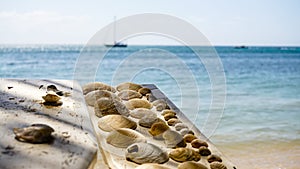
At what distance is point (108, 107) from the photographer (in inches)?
47.2

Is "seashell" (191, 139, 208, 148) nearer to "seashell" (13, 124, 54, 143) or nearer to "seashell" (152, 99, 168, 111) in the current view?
"seashell" (152, 99, 168, 111)

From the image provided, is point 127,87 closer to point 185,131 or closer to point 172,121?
point 172,121

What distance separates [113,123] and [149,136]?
0.40 feet

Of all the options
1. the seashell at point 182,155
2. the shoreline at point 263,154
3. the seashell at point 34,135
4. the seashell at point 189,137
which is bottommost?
the shoreline at point 263,154

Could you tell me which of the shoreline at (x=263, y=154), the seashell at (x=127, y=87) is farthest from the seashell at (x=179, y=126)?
the shoreline at (x=263, y=154)

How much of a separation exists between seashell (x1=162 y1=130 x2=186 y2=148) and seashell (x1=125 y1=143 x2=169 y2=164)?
86 mm

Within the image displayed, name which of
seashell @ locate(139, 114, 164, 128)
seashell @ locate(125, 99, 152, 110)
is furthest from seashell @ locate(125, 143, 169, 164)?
seashell @ locate(125, 99, 152, 110)

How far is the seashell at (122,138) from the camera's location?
92 centimetres

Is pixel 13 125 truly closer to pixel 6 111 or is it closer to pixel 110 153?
pixel 6 111

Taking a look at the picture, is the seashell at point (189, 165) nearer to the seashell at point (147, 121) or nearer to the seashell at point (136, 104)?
the seashell at point (147, 121)

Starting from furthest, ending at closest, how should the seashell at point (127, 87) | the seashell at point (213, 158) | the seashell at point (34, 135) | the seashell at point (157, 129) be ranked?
the seashell at point (127, 87) → the seashell at point (157, 129) → the seashell at point (213, 158) → the seashell at point (34, 135)

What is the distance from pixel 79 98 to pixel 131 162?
35cm

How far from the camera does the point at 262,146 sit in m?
2.81

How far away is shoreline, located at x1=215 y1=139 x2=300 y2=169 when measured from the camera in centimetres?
239
